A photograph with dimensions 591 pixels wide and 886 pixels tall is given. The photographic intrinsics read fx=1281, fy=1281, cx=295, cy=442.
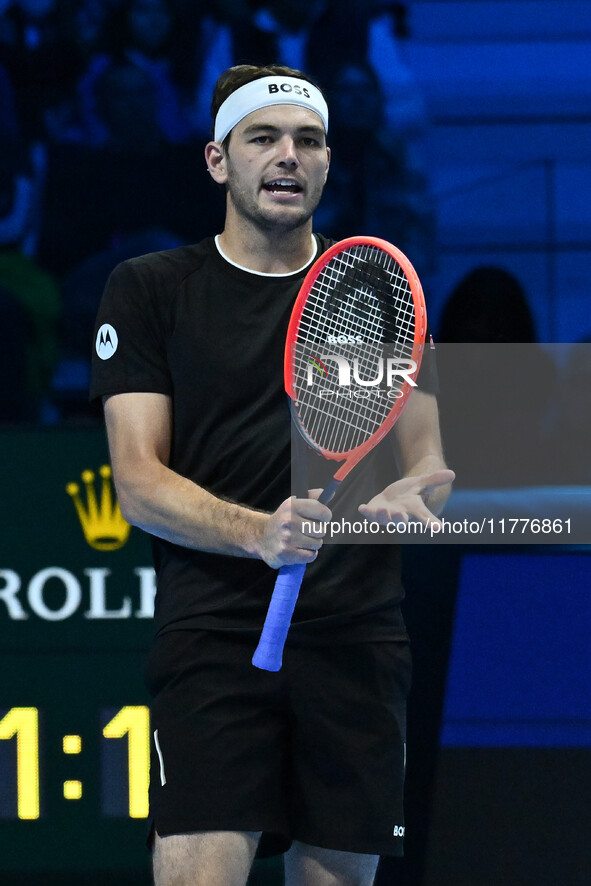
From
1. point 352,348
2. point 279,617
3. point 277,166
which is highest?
point 277,166

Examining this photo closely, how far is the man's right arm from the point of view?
175 cm

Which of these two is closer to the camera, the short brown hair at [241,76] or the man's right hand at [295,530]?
the man's right hand at [295,530]

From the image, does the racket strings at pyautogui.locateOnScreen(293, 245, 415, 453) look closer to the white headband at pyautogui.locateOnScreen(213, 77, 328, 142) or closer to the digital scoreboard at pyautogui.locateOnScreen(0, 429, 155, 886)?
the white headband at pyautogui.locateOnScreen(213, 77, 328, 142)

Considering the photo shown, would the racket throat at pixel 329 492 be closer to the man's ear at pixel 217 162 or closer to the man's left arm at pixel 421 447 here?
the man's left arm at pixel 421 447

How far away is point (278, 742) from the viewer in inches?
80.5

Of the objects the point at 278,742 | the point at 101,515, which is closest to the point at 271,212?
the point at 278,742

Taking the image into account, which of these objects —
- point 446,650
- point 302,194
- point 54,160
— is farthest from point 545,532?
point 54,160

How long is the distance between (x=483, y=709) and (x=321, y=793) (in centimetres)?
85

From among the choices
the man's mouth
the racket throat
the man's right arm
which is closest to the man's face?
the man's mouth

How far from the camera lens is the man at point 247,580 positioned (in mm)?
2000

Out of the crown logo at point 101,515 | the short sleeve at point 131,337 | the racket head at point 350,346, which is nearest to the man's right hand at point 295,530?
the racket head at point 350,346

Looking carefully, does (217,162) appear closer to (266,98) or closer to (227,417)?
(266,98)

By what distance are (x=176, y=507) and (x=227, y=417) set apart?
0.63 feet

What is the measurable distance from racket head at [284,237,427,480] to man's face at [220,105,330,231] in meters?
0.11
